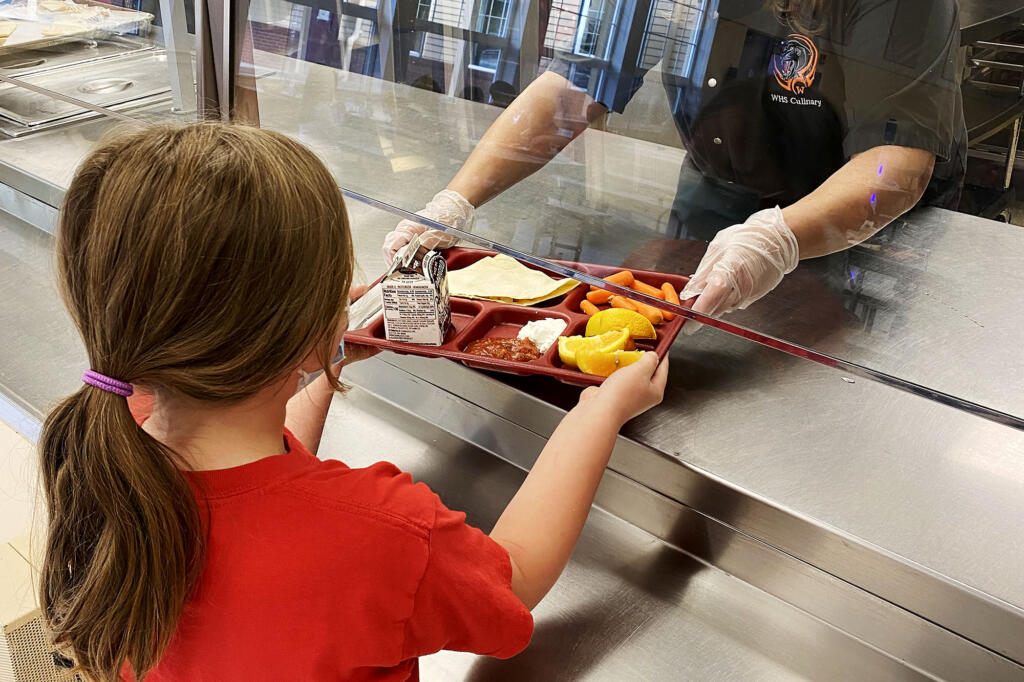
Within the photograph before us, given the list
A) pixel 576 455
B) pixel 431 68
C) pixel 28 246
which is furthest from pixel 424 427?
pixel 28 246

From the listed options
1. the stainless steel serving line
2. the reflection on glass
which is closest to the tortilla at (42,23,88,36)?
the reflection on glass

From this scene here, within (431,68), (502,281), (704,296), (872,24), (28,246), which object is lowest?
(28,246)

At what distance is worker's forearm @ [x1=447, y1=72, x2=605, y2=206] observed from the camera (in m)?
0.82

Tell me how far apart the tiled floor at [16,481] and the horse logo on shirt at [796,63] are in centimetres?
101

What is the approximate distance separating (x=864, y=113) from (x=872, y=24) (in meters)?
0.07

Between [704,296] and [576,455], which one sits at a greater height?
[704,296]

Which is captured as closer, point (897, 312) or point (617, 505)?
point (897, 312)

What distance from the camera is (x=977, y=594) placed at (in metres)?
0.69

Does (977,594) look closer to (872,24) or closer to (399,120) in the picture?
(872,24)

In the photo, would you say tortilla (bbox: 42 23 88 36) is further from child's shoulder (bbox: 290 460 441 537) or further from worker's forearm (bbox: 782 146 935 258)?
worker's forearm (bbox: 782 146 935 258)

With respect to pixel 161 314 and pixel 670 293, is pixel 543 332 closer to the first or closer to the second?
pixel 670 293

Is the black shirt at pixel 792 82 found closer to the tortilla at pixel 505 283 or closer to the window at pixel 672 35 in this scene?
the window at pixel 672 35

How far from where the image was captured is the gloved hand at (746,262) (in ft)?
2.41

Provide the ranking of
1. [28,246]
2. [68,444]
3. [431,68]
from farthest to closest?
[28,246], [431,68], [68,444]
